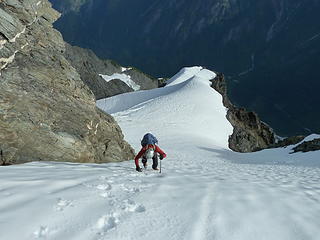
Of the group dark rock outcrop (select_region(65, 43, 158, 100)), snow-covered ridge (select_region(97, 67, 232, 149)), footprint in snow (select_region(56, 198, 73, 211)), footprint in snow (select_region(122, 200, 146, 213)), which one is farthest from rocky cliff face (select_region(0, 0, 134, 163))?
dark rock outcrop (select_region(65, 43, 158, 100))

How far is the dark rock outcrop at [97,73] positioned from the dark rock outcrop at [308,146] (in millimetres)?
45867

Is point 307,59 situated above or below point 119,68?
above

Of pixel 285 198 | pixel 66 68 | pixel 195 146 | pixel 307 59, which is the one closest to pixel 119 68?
pixel 195 146

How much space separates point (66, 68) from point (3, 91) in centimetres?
468

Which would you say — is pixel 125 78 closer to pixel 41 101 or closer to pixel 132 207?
pixel 41 101

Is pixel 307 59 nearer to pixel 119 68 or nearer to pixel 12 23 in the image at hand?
pixel 119 68

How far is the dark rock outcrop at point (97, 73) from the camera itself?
7112 centimetres

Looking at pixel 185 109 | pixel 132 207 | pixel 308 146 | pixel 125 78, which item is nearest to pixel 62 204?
pixel 132 207

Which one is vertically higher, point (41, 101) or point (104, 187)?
point (41, 101)

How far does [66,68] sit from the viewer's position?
1603 cm

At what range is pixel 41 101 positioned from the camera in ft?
42.9

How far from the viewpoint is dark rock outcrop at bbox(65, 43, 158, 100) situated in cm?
7112

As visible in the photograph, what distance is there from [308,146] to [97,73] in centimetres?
6527

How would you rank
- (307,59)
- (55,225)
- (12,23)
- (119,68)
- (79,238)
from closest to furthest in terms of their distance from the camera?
1. (79,238)
2. (55,225)
3. (12,23)
4. (119,68)
5. (307,59)
